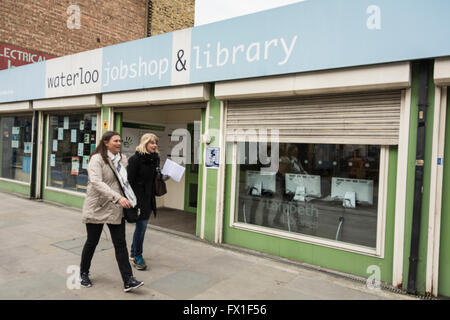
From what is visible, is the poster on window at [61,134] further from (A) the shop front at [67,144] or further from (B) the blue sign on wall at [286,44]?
(B) the blue sign on wall at [286,44]

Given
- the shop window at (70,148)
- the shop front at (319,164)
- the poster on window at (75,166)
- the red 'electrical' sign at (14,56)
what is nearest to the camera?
the shop front at (319,164)

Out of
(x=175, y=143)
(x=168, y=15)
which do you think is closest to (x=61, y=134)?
(x=175, y=143)

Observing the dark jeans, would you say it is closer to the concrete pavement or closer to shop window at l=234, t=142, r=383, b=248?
the concrete pavement

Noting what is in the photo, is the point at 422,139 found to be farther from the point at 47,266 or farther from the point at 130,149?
the point at 130,149

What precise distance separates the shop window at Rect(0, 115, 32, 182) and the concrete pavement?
5.08 m

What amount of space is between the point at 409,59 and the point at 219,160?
3.10m

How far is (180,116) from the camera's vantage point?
29.7 feet

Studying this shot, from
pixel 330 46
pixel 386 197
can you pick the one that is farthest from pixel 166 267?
pixel 330 46

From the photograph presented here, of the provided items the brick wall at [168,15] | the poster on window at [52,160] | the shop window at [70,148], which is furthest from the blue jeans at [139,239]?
the brick wall at [168,15]

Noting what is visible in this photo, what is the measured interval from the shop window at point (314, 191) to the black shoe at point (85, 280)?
255 cm

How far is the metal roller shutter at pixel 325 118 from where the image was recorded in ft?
14.2

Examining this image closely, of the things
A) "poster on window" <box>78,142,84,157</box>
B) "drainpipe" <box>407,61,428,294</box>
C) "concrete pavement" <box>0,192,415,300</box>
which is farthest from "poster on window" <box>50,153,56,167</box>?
"drainpipe" <box>407,61,428,294</box>

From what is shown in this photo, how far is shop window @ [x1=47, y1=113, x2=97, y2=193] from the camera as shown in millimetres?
8641
